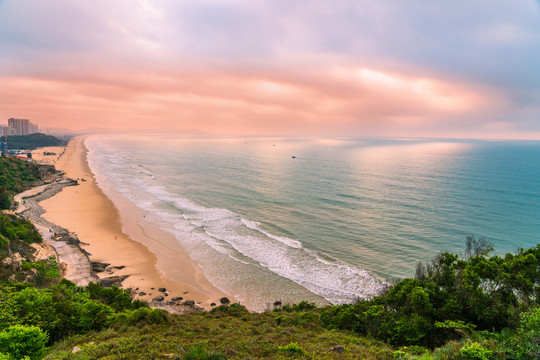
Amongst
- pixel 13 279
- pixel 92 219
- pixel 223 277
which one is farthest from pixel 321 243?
pixel 92 219

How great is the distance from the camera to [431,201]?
69.8m

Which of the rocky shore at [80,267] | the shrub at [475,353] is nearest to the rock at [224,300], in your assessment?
the rocky shore at [80,267]

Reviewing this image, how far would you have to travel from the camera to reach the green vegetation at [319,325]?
14.8 metres

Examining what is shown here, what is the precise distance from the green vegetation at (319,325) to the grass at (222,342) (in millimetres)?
56

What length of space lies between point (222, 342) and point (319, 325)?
27.0 feet

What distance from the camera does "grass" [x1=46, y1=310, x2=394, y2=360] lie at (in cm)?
1434

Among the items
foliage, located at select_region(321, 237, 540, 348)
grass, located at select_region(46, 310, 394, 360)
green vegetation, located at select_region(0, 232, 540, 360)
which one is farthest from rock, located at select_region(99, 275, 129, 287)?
foliage, located at select_region(321, 237, 540, 348)

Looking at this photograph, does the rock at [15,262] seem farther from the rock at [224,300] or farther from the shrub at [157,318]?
the rock at [224,300]

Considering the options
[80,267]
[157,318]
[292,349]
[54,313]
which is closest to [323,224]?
[157,318]

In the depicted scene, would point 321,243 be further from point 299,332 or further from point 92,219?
point 92,219

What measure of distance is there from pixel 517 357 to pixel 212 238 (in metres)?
42.3

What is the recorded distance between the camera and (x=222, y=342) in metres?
16.5

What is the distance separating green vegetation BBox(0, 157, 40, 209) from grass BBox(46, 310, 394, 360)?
58344mm

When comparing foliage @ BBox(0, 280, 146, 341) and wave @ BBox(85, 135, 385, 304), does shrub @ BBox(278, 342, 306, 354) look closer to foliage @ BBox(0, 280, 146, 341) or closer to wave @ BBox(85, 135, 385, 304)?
foliage @ BBox(0, 280, 146, 341)
